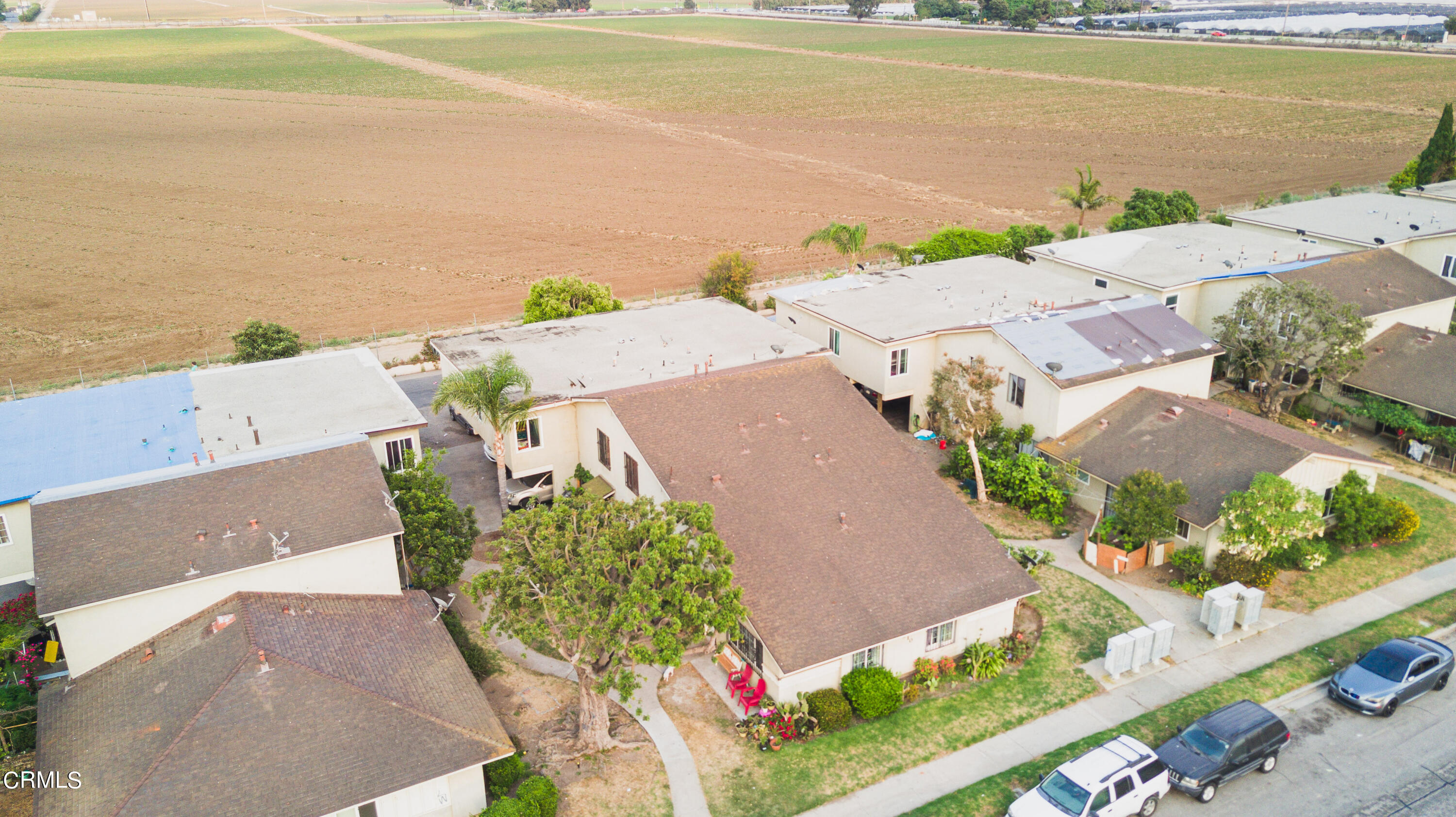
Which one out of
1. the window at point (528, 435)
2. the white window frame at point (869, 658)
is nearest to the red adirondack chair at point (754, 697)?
the white window frame at point (869, 658)

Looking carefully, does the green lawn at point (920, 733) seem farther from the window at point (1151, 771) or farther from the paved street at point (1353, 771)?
the paved street at point (1353, 771)

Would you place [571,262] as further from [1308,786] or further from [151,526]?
[1308,786]

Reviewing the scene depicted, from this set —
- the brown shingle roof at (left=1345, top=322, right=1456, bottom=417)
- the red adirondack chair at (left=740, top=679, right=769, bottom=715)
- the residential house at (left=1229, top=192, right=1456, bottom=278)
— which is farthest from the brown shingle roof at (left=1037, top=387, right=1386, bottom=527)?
the residential house at (left=1229, top=192, right=1456, bottom=278)

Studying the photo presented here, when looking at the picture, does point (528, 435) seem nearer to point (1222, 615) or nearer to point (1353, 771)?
point (1222, 615)

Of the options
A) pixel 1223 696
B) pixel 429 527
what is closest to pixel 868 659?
pixel 1223 696

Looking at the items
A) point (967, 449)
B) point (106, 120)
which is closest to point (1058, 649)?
point (967, 449)

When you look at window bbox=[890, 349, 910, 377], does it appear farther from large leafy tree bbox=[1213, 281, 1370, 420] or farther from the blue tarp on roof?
the blue tarp on roof

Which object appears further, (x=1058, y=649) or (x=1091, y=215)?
(x=1091, y=215)
